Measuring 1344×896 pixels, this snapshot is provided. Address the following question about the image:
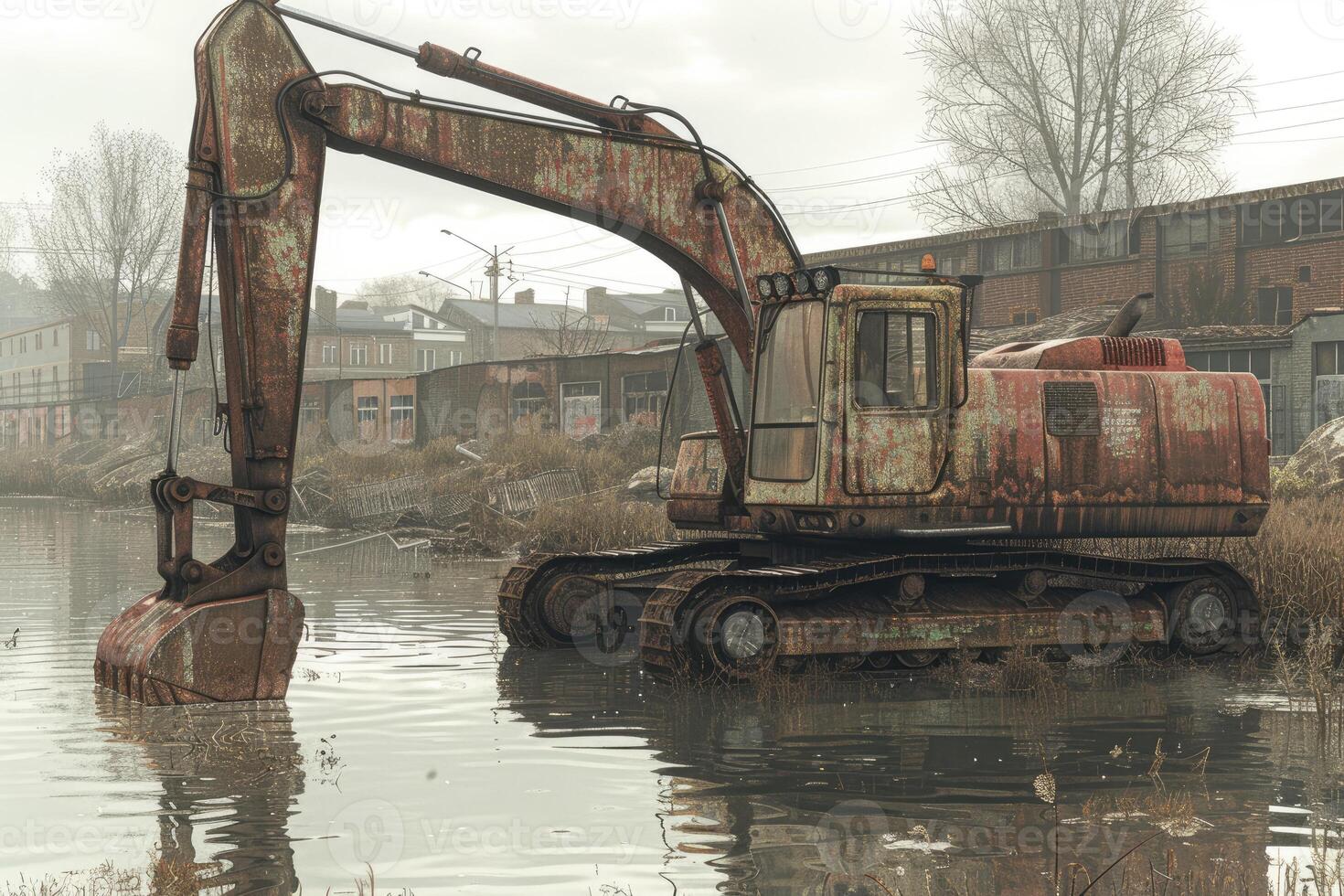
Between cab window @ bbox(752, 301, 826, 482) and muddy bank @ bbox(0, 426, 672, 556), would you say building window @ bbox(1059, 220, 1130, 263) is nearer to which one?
muddy bank @ bbox(0, 426, 672, 556)

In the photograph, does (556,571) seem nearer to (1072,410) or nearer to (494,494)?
(1072,410)

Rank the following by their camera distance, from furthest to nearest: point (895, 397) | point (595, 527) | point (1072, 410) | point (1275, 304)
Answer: point (1275, 304) < point (595, 527) < point (1072, 410) < point (895, 397)

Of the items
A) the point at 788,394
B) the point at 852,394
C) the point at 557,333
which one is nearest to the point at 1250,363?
the point at 788,394

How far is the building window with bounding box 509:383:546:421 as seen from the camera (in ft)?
143

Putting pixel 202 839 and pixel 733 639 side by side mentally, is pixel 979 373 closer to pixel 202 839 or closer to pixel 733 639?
pixel 733 639

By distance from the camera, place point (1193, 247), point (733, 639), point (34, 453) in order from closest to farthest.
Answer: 1. point (733, 639)
2. point (1193, 247)
3. point (34, 453)

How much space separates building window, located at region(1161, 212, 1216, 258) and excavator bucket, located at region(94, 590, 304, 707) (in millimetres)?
28730

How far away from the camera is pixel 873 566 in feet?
34.7

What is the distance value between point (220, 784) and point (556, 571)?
5152 millimetres

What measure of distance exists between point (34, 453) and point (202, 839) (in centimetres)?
5959

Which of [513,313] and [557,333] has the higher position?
[513,313]

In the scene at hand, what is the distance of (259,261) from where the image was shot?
890 centimetres

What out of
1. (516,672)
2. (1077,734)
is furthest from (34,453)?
(1077,734)

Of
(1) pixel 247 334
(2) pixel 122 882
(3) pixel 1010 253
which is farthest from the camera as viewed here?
(3) pixel 1010 253
